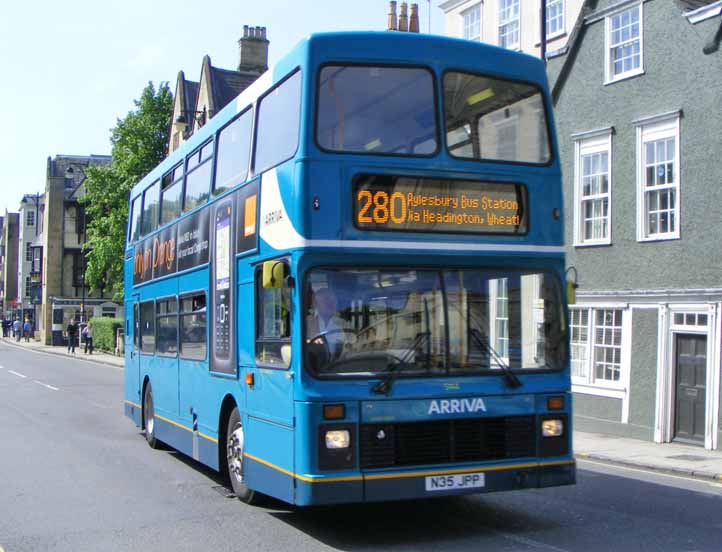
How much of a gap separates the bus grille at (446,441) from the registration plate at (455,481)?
14 centimetres

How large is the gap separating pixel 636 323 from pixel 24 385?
1862 centimetres

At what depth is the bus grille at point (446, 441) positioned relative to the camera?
25.6 feet

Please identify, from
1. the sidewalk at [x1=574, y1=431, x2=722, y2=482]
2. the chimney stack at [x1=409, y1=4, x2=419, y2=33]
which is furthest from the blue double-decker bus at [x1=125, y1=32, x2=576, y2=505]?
the chimney stack at [x1=409, y1=4, x2=419, y2=33]

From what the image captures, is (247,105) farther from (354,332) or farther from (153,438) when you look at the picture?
(153,438)

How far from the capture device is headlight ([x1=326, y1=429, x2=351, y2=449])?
7707mm

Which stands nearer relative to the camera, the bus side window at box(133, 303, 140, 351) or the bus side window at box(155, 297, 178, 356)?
the bus side window at box(155, 297, 178, 356)

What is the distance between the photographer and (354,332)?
778 cm

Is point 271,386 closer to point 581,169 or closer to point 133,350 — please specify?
point 133,350

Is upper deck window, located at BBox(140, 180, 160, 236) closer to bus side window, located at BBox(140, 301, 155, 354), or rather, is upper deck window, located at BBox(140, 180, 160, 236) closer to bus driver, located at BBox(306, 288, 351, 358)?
bus side window, located at BBox(140, 301, 155, 354)

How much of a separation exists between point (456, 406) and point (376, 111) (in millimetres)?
2629

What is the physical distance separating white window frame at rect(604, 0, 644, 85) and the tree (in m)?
34.6

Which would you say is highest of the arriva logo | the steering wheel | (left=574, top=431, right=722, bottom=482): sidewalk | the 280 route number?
the 280 route number

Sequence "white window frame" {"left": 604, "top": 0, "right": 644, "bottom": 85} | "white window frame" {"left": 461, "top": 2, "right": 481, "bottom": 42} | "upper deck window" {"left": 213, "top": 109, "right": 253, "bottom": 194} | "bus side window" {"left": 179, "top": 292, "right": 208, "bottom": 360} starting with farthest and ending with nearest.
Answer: "white window frame" {"left": 461, "top": 2, "right": 481, "bottom": 42} < "white window frame" {"left": 604, "top": 0, "right": 644, "bottom": 85} < "bus side window" {"left": 179, "top": 292, "right": 208, "bottom": 360} < "upper deck window" {"left": 213, "top": 109, "right": 253, "bottom": 194}

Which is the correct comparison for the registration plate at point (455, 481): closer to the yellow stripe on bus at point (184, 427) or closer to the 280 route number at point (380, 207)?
the 280 route number at point (380, 207)
